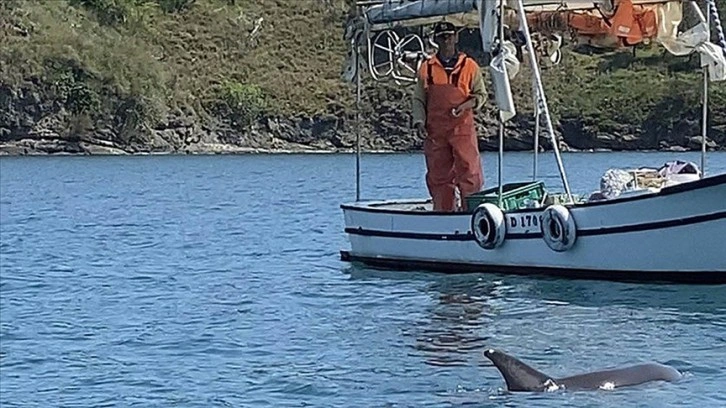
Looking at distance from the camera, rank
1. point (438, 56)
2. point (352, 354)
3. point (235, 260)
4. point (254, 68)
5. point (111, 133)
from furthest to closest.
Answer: point (254, 68) → point (111, 133) → point (235, 260) → point (438, 56) → point (352, 354)

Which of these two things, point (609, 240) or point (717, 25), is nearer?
point (609, 240)

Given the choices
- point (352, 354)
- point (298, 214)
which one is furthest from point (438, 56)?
point (298, 214)

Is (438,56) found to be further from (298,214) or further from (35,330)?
(298,214)

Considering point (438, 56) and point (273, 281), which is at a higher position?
point (438, 56)

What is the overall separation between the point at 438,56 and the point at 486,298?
3525 mm

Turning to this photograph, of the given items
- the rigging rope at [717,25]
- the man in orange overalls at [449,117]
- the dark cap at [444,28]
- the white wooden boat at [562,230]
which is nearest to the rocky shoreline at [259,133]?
the dark cap at [444,28]

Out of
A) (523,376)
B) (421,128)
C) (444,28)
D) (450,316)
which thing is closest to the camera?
(523,376)

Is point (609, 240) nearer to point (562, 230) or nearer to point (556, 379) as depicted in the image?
point (562, 230)

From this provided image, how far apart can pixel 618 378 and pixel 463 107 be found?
8.77m

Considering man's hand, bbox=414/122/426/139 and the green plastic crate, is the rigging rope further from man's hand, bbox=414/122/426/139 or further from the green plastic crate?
man's hand, bbox=414/122/426/139

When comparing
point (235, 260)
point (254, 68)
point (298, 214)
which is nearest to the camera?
point (235, 260)

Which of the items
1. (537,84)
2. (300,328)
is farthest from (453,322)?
(537,84)

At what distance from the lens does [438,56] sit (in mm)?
21781

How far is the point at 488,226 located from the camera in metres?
21.1
